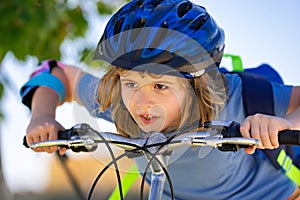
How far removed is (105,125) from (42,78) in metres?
0.51

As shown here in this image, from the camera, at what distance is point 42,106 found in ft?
7.47

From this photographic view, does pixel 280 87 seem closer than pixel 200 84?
No

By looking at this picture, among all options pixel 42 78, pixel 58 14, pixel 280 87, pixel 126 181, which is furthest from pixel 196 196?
pixel 58 14

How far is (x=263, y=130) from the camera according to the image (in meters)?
1.78

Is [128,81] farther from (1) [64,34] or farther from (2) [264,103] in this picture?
(1) [64,34]

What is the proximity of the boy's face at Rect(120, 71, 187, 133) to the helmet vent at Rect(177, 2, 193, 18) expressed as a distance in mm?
183

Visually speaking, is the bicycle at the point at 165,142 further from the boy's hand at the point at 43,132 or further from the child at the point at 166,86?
the boy's hand at the point at 43,132

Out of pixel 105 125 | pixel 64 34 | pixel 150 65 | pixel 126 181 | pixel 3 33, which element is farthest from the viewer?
pixel 64 34

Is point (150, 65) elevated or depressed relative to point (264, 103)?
elevated

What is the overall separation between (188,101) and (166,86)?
0.11m

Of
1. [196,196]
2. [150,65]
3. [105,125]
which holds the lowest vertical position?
[196,196]

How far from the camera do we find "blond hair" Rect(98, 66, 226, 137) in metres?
1.95

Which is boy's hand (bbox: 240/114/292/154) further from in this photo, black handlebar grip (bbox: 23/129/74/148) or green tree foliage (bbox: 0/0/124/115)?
green tree foliage (bbox: 0/0/124/115)

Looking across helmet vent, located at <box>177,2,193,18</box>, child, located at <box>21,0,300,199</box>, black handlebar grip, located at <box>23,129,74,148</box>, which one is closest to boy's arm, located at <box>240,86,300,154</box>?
child, located at <box>21,0,300,199</box>
